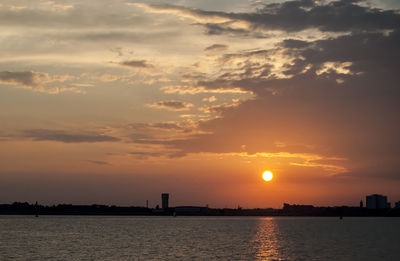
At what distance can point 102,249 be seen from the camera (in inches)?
4375

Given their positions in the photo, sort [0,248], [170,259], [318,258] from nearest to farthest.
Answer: [170,259]
[318,258]
[0,248]

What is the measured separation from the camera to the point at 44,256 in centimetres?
9581

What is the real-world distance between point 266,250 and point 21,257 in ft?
168

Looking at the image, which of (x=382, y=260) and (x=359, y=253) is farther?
(x=359, y=253)


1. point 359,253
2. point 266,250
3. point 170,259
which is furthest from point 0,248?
point 359,253

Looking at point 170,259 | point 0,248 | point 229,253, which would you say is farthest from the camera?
point 0,248

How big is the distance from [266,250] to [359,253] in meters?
19.5

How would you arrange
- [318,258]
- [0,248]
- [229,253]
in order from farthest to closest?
1. [0,248]
2. [229,253]
3. [318,258]

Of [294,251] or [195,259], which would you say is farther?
[294,251]

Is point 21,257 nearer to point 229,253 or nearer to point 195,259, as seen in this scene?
point 195,259

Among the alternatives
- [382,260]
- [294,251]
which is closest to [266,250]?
[294,251]

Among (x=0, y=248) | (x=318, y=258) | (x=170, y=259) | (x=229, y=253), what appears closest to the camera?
(x=170, y=259)

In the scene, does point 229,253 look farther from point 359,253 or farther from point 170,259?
point 359,253

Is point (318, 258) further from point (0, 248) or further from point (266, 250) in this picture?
point (0, 248)
